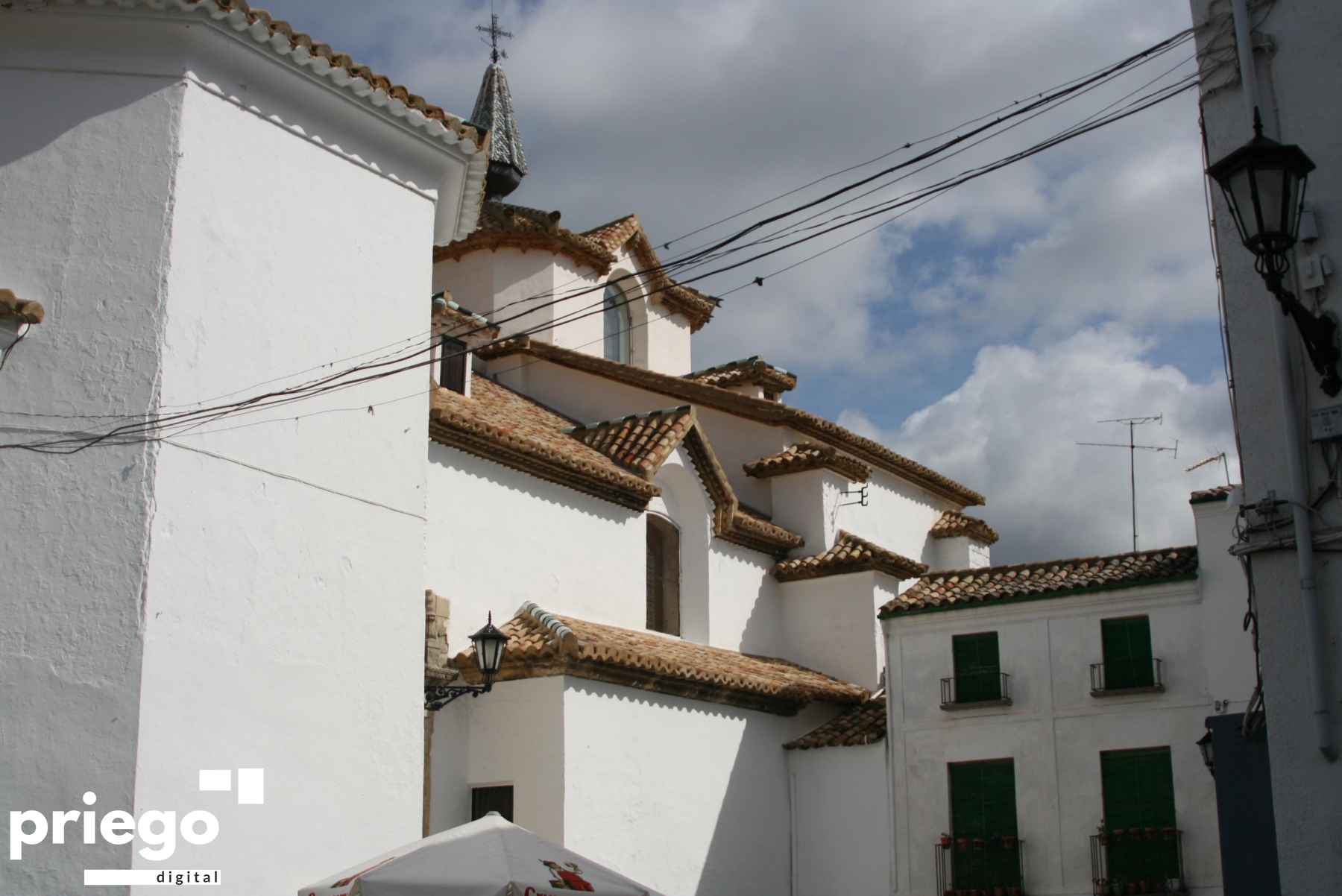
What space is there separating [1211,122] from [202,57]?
7.19 metres

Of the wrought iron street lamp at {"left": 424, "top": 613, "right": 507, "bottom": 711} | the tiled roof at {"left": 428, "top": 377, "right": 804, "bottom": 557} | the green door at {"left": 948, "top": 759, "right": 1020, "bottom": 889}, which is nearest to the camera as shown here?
the wrought iron street lamp at {"left": 424, "top": 613, "right": 507, "bottom": 711}

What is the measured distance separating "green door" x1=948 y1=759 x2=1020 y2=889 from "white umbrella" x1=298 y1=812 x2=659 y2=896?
891 centimetres

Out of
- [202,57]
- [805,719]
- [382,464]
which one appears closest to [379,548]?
[382,464]

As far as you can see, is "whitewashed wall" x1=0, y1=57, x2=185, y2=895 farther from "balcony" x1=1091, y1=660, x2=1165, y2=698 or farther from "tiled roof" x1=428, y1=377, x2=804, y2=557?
"balcony" x1=1091, y1=660, x2=1165, y2=698

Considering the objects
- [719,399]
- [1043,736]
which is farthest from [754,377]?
[1043,736]

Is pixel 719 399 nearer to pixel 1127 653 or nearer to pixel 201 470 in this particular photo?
pixel 1127 653

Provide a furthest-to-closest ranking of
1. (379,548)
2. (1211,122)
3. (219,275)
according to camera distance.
Result: (379,548), (219,275), (1211,122)

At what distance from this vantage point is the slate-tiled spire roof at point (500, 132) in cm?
2902

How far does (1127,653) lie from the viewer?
1830cm

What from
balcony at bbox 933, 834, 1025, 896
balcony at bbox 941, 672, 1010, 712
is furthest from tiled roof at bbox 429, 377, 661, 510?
balcony at bbox 933, 834, 1025, 896

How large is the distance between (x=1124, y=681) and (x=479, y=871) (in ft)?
36.5

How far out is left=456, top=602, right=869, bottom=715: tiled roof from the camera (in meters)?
16.2

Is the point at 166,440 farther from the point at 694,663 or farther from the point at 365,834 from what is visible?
the point at 694,663

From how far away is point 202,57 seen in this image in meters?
11.1
